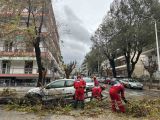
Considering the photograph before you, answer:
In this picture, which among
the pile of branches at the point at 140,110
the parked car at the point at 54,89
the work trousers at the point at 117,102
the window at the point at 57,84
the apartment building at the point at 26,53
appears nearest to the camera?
the pile of branches at the point at 140,110

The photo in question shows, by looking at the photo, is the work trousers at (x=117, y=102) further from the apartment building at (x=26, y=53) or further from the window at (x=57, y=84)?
the apartment building at (x=26, y=53)

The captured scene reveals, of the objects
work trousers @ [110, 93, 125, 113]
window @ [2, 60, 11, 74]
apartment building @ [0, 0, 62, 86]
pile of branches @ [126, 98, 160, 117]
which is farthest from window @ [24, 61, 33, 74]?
pile of branches @ [126, 98, 160, 117]

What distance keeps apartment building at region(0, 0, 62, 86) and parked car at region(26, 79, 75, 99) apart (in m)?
6.84

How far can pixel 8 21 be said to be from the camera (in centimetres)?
2352

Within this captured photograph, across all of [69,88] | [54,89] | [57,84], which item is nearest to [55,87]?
[57,84]

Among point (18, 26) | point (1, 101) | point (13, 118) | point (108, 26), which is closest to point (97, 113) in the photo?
point (13, 118)

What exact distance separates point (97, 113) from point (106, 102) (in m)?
2.57

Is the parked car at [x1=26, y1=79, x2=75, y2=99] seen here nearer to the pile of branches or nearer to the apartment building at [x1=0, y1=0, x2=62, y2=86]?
the pile of branches

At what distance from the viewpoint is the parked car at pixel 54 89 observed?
676 inches

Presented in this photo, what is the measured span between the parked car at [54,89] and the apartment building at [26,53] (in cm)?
684

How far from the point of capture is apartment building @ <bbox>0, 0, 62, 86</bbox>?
26.2m

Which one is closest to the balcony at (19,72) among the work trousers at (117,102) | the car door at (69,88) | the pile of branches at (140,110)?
the car door at (69,88)

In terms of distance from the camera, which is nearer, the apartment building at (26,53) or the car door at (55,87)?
the car door at (55,87)

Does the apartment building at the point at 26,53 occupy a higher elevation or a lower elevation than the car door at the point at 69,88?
higher
